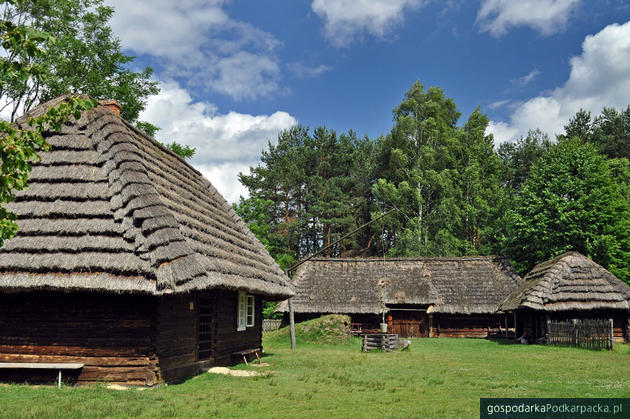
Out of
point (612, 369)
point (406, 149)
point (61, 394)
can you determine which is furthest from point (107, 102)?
point (406, 149)

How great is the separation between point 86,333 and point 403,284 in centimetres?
2539

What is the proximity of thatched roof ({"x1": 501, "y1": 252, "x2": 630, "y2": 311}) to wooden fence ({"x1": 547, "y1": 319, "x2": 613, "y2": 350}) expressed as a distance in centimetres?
114

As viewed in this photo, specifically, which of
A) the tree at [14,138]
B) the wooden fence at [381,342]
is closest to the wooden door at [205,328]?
the tree at [14,138]

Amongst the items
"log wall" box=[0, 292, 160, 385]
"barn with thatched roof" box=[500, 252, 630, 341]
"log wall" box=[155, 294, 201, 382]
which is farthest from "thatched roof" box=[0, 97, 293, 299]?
→ "barn with thatched roof" box=[500, 252, 630, 341]

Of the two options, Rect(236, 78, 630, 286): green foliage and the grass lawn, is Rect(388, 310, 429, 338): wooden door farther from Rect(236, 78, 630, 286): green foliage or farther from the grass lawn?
the grass lawn

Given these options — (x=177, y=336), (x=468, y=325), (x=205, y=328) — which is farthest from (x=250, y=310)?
(x=468, y=325)

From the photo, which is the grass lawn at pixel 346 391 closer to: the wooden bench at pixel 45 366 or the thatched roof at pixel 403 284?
the wooden bench at pixel 45 366

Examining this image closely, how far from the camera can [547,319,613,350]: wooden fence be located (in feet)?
69.4

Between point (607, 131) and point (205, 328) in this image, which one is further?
point (607, 131)

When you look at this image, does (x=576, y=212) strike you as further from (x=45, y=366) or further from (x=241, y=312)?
(x=45, y=366)

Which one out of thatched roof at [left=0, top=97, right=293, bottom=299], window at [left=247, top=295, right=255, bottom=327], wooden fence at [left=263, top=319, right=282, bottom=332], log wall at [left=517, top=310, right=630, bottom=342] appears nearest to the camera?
thatched roof at [left=0, top=97, right=293, bottom=299]

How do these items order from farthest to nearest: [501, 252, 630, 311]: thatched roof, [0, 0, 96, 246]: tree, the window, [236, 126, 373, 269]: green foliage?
[236, 126, 373, 269]: green foliage
[501, 252, 630, 311]: thatched roof
the window
[0, 0, 96, 246]: tree

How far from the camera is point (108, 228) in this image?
36.9 feet

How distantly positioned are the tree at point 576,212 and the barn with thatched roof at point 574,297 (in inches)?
229
